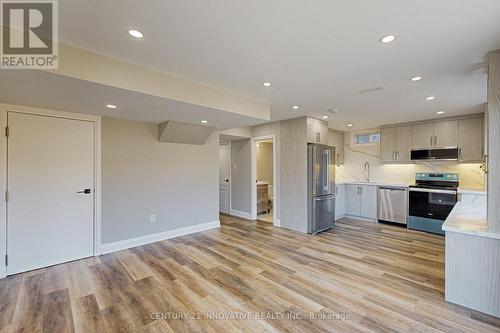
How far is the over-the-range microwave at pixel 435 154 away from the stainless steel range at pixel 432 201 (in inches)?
17.4

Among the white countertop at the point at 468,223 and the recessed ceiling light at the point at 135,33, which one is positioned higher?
the recessed ceiling light at the point at 135,33

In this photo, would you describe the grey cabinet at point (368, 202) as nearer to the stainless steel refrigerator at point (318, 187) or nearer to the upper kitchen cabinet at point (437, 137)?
the upper kitchen cabinet at point (437, 137)

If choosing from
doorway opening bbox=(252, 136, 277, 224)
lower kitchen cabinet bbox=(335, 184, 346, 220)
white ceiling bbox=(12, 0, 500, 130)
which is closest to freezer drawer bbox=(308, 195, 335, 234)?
lower kitchen cabinet bbox=(335, 184, 346, 220)

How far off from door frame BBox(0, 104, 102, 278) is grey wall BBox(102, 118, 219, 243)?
0.08 metres

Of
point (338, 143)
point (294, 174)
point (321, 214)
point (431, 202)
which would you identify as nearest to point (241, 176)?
point (294, 174)

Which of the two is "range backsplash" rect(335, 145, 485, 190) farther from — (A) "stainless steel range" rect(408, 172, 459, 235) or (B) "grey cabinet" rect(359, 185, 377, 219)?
(B) "grey cabinet" rect(359, 185, 377, 219)

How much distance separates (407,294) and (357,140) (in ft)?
15.2

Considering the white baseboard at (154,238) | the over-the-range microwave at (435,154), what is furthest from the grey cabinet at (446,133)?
the white baseboard at (154,238)

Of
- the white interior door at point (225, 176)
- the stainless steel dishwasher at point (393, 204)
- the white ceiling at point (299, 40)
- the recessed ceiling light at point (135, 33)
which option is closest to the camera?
the white ceiling at point (299, 40)

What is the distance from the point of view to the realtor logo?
152cm

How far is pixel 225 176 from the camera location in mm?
6605

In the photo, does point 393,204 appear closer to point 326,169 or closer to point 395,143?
point 395,143

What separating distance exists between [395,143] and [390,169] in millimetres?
736

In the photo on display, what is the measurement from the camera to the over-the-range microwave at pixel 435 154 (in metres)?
4.54
